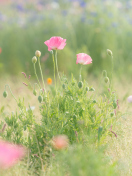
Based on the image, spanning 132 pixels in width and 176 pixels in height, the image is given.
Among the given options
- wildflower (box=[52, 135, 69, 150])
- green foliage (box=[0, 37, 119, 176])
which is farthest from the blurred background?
wildflower (box=[52, 135, 69, 150])

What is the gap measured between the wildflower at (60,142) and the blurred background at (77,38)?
7.49 feet

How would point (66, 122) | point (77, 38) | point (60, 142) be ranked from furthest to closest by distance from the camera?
point (77, 38) < point (66, 122) < point (60, 142)

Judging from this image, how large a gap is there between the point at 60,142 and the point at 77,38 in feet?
9.85

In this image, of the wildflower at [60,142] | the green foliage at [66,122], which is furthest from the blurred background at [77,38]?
the wildflower at [60,142]

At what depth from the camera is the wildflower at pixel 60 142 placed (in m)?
1.45

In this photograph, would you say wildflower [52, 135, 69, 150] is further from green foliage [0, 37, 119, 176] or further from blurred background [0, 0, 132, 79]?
blurred background [0, 0, 132, 79]

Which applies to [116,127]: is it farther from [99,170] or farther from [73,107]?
[99,170]

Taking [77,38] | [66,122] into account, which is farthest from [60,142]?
[77,38]

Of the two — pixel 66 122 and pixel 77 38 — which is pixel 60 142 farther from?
pixel 77 38

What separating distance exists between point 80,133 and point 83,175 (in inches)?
22.3

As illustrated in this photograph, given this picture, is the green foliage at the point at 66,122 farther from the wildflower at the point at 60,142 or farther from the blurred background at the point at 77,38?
the blurred background at the point at 77,38

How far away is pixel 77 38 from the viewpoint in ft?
14.1

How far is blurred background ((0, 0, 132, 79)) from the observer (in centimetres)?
409

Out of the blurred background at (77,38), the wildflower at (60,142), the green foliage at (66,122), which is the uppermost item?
the blurred background at (77,38)
